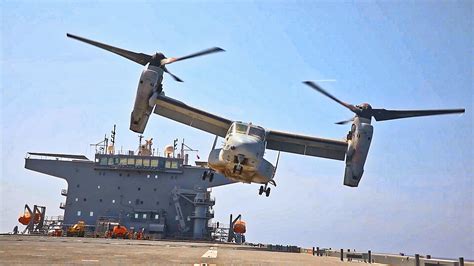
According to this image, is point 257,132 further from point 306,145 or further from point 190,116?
point 306,145

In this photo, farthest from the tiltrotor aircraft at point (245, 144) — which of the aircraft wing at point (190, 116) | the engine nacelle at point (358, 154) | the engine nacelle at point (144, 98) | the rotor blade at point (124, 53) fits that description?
the rotor blade at point (124, 53)

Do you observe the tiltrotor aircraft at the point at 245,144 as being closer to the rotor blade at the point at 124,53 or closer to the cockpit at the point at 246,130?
the cockpit at the point at 246,130

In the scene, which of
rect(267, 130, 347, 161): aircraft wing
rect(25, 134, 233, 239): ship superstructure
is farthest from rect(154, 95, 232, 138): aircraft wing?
rect(25, 134, 233, 239): ship superstructure

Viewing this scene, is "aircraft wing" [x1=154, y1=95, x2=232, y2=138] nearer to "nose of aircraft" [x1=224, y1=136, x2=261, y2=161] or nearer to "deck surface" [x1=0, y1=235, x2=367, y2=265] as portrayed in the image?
"nose of aircraft" [x1=224, y1=136, x2=261, y2=161]

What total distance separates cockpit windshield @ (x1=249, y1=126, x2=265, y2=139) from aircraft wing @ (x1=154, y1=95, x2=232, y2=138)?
9.84 feet

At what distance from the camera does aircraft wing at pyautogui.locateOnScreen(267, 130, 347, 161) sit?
1255 inches

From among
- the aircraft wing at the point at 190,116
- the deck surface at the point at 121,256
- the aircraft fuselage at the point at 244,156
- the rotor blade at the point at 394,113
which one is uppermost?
the rotor blade at the point at 394,113

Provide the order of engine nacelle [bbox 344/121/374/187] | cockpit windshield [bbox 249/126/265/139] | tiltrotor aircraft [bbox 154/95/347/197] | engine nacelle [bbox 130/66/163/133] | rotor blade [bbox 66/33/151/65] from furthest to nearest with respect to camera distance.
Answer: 1. engine nacelle [bbox 344/121/374/187]
2. cockpit windshield [bbox 249/126/265/139]
3. engine nacelle [bbox 130/66/163/133]
4. rotor blade [bbox 66/33/151/65]
5. tiltrotor aircraft [bbox 154/95/347/197]

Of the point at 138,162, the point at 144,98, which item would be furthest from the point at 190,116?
the point at 138,162

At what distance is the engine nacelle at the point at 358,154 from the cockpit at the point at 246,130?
19.5 ft

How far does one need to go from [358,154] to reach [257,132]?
6.67m

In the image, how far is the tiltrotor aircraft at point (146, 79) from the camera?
2789 centimetres

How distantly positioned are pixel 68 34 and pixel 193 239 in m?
36.1

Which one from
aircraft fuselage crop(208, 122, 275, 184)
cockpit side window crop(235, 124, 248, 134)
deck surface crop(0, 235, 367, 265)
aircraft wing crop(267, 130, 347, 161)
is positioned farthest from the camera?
aircraft wing crop(267, 130, 347, 161)
